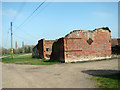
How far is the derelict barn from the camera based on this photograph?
58.4ft

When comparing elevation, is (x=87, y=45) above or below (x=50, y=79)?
above

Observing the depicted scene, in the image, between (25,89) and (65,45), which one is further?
(65,45)

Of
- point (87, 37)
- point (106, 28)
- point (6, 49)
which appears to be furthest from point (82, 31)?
point (6, 49)

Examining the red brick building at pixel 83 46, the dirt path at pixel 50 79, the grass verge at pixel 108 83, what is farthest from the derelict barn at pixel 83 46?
the grass verge at pixel 108 83

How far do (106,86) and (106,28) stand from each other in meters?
16.0

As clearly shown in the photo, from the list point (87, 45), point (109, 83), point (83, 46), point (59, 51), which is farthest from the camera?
point (59, 51)

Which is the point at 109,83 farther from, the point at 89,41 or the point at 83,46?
the point at 89,41

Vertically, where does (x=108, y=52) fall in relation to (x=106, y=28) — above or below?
below

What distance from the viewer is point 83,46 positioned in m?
18.7

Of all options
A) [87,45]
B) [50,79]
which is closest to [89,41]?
[87,45]

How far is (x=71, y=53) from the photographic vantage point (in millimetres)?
17844

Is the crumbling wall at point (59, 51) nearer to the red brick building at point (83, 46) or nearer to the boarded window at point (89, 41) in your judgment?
the red brick building at point (83, 46)

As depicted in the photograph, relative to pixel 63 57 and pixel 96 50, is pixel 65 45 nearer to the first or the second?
pixel 63 57

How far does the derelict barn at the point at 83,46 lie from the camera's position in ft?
58.4
